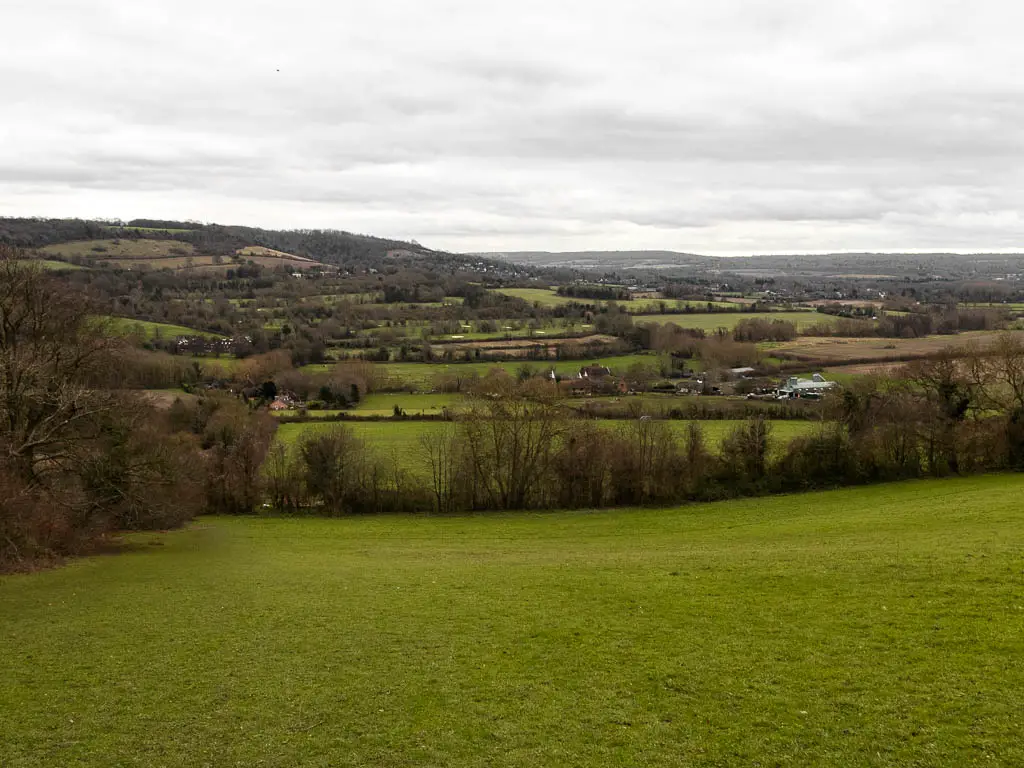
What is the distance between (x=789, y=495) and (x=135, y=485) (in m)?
37.1

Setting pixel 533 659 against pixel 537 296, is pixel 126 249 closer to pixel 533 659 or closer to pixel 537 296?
pixel 537 296

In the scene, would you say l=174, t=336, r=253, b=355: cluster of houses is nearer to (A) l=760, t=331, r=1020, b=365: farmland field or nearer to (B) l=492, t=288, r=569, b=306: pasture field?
(B) l=492, t=288, r=569, b=306: pasture field

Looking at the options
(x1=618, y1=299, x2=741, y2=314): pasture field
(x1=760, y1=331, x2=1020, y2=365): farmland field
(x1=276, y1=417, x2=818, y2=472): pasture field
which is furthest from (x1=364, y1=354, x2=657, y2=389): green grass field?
(x1=618, y1=299, x2=741, y2=314): pasture field

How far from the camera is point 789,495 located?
44500 millimetres

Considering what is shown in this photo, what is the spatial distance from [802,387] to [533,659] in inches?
2752

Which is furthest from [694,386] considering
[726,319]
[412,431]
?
[726,319]

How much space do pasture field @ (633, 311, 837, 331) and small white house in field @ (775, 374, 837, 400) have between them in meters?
40.7

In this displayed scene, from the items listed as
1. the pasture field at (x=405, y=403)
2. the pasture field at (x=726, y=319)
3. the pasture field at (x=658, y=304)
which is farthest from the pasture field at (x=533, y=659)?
the pasture field at (x=658, y=304)

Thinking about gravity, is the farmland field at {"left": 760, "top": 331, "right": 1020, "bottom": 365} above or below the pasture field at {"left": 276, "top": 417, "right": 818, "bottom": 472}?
above

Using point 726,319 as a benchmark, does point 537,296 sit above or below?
above

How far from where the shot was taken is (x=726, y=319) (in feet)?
447

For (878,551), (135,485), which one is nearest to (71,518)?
(135,485)

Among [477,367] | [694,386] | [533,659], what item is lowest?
[533,659]

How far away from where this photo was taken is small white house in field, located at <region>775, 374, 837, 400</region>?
2945 inches
